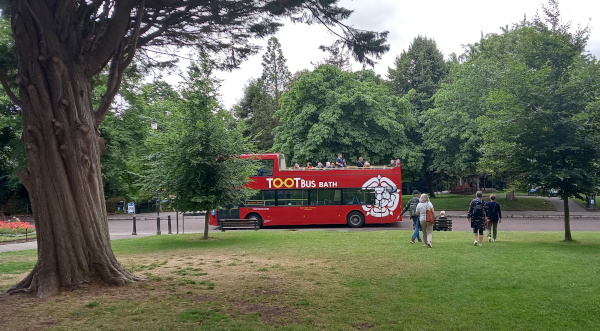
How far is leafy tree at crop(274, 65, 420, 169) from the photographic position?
107ft

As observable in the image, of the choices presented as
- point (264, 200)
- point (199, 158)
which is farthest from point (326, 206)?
point (199, 158)

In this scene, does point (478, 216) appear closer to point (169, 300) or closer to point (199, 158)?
point (199, 158)

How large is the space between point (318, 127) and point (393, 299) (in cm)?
2552

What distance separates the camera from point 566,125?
46.5 ft

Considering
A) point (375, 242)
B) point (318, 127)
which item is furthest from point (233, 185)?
point (318, 127)

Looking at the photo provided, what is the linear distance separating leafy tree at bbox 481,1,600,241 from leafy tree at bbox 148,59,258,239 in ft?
30.0

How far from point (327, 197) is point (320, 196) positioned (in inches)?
15.1

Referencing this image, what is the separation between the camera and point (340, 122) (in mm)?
32938

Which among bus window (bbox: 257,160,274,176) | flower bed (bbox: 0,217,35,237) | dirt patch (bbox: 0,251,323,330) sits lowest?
dirt patch (bbox: 0,251,323,330)

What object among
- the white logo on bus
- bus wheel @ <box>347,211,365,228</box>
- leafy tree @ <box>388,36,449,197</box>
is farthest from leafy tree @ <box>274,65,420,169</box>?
bus wheel @ <box>347,211,365,228</box>

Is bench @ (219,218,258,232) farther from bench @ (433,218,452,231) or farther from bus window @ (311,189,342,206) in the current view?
bench @ (433,218,452,231)

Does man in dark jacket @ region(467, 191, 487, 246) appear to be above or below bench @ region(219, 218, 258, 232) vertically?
above

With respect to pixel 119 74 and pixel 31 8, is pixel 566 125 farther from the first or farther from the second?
pixel 31 8

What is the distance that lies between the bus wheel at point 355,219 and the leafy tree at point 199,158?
9.14m
